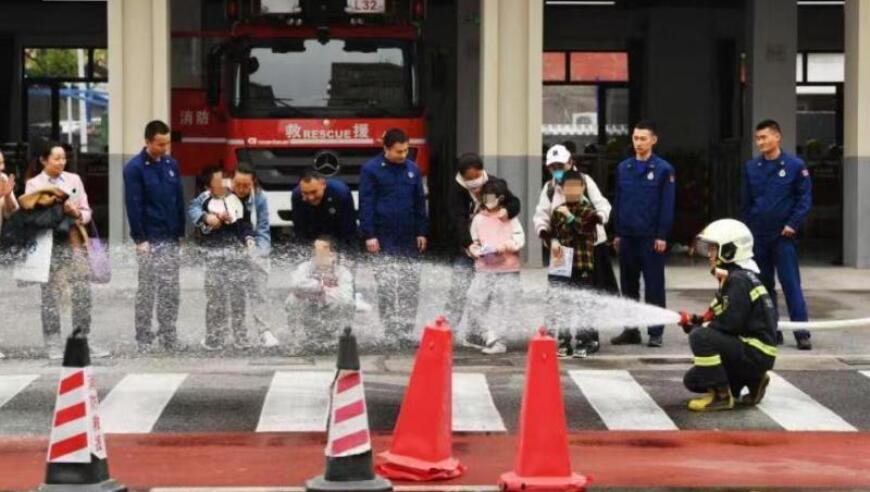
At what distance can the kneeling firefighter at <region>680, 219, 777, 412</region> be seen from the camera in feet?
37.8

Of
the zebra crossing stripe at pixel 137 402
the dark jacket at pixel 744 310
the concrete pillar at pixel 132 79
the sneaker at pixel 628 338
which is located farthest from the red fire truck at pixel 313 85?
the dark jacket at pixel 744 310

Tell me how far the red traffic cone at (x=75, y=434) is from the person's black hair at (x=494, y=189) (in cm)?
626

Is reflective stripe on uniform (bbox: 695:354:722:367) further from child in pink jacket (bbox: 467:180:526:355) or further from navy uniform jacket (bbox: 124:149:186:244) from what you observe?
navy uniform jacket (bbox: 124:149:186:244)

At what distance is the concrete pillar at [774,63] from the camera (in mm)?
24828

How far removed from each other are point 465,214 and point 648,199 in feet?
4.85

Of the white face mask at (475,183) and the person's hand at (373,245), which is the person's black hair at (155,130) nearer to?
the person's hand at (373,245)

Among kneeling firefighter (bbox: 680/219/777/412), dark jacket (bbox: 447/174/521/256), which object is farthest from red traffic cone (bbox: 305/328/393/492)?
dark jacket (bbox: 447/174/521/256)

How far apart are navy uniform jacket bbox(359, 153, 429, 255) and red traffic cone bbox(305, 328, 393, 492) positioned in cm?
620

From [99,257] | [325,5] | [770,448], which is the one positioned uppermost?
[325,5]

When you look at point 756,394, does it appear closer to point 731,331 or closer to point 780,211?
point 731,331

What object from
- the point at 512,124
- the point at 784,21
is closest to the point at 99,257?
the point at 512,124

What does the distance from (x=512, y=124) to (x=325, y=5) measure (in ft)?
9.77

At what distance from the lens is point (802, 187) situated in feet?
48.0

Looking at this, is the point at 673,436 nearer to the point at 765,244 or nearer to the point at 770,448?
the point at 770,448
